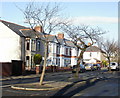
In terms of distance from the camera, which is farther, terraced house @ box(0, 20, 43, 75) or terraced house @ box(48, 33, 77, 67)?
terraced house @ box(48, 33, 77, 67)

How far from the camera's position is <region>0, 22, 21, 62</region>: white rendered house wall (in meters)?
38.3

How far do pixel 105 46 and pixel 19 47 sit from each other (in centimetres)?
2102

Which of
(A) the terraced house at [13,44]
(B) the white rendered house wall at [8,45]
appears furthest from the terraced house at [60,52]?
(B) the white rendered house wall at [8,45]

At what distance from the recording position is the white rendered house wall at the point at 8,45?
3828cm

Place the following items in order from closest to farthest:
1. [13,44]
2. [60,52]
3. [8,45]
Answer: [13,44] < [8,45] < [60,52]

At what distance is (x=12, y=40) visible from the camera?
3862cm

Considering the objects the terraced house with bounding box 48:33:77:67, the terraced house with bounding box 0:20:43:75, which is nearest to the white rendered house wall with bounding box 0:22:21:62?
the terraced house with bounding box 0:20:43:75

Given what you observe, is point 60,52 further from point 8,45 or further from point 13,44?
point 8,45

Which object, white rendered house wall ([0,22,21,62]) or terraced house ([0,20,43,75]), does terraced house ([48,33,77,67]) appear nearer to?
terraced house ([0,20,43,75])

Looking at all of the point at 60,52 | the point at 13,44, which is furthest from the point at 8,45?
the point at 60,52

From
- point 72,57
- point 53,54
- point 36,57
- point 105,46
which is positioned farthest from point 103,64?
point 36,57

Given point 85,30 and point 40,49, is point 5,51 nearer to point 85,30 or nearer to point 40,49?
point 40,49

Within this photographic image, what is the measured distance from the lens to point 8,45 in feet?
127

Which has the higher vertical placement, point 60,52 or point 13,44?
point 13,44
